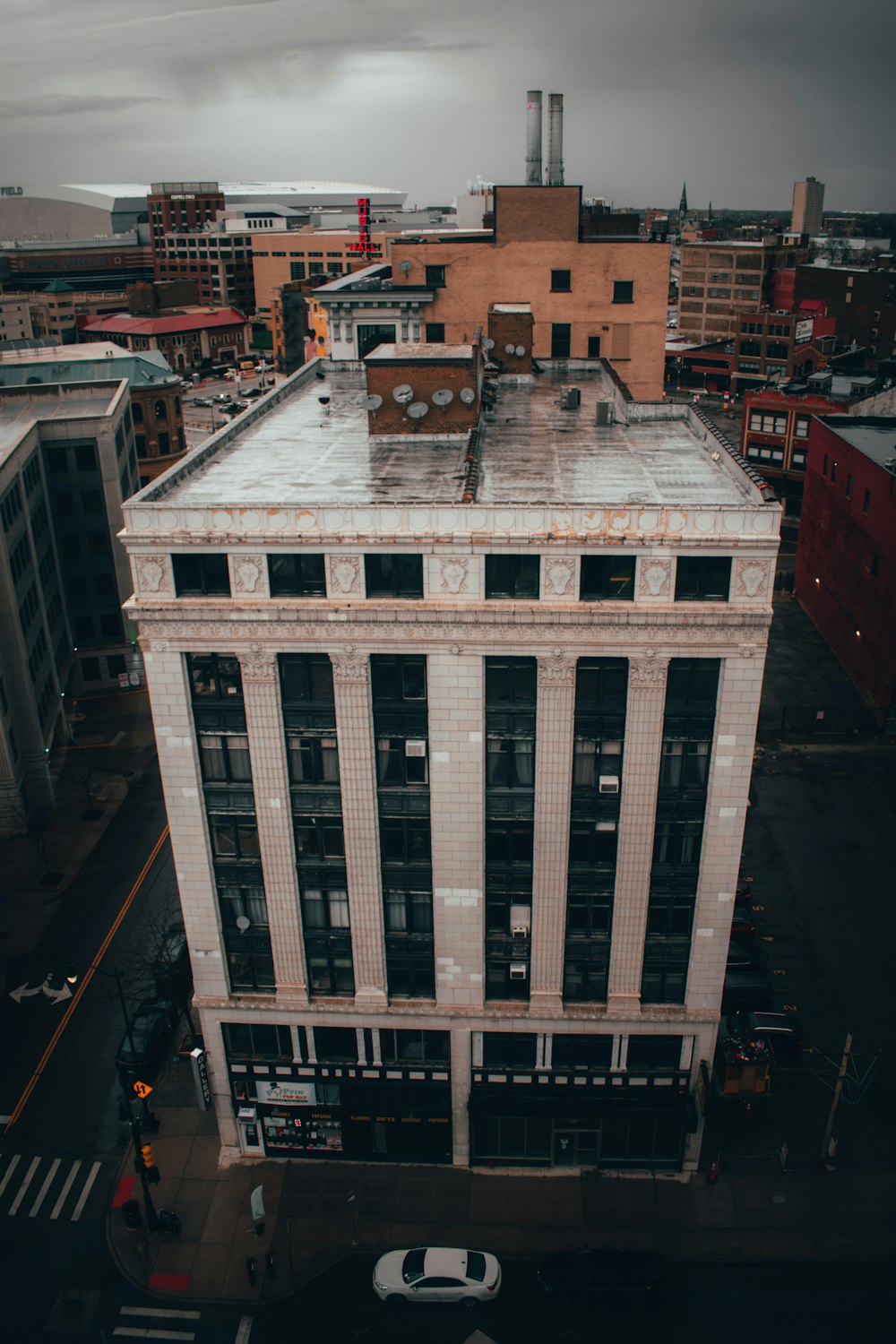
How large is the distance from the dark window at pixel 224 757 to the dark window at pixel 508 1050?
16.6 m

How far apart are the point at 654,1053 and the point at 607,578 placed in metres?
22.8

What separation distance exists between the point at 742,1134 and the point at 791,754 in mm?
37188

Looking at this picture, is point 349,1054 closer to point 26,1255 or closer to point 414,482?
point 26,1255

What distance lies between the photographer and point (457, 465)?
44.6 meters

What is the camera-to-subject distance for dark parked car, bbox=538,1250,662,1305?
41.1 m

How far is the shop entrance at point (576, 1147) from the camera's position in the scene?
4666cm

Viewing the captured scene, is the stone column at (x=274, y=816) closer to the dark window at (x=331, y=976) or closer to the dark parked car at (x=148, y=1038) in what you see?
the dark window at (x=331, y=976)

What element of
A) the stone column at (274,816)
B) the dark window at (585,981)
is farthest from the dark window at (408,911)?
the dark window at (585,981)

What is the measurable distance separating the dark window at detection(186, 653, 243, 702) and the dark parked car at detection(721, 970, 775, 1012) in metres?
33.9

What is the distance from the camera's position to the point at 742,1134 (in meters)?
49.0

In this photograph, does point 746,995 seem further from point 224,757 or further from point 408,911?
point 224,757

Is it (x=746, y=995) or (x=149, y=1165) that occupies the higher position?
(x=149, y=1165)

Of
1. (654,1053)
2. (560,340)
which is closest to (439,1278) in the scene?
(654,1053)

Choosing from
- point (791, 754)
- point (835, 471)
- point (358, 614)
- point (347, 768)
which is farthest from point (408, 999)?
point (835, 471)
